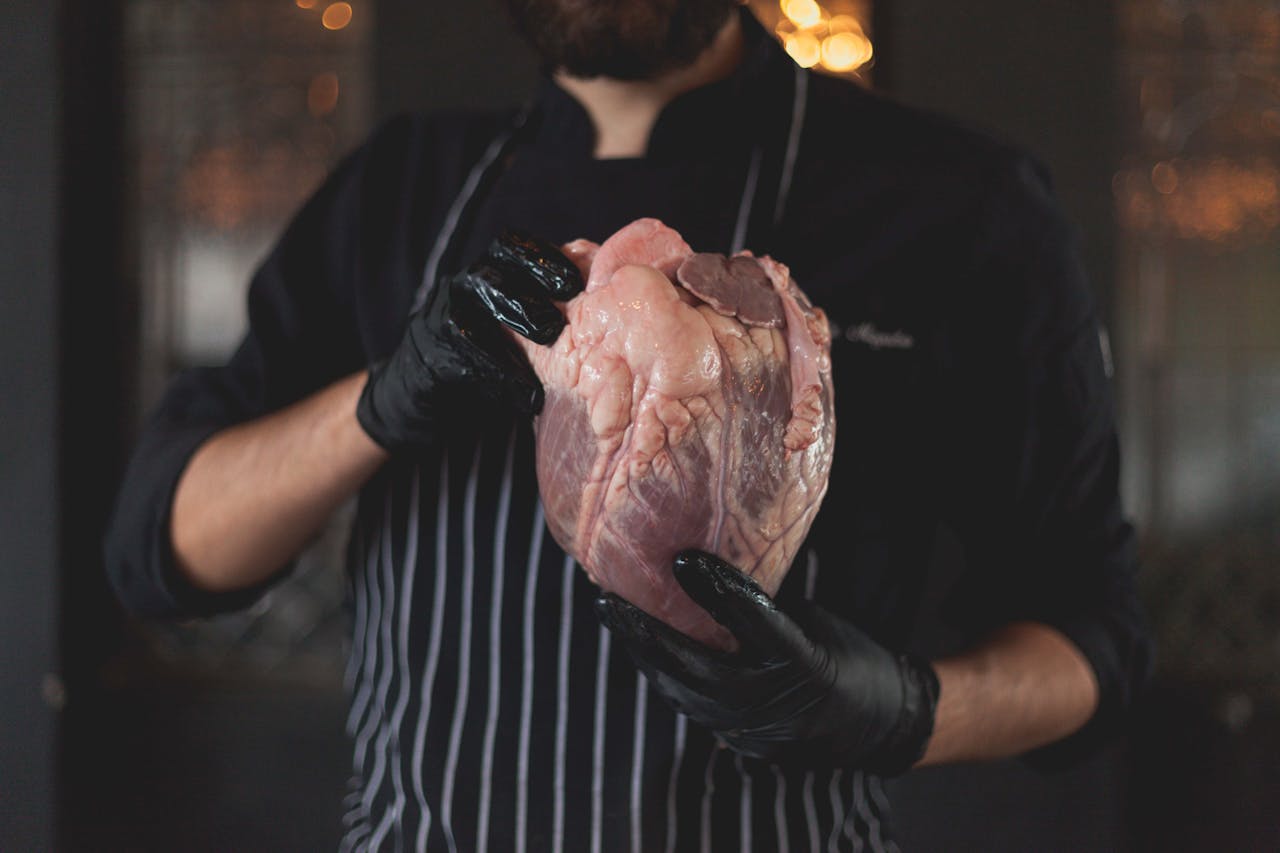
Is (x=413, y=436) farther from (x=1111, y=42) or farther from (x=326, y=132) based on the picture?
(x=1111, y=42)

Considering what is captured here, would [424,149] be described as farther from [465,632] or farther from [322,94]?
[322,94]

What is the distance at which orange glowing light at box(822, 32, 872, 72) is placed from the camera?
2570mm

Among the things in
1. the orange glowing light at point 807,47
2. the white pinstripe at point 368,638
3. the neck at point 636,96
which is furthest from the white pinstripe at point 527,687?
the orange glowing light at point 807,47

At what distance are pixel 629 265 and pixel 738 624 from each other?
0.27 m

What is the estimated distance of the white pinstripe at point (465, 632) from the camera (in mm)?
1023

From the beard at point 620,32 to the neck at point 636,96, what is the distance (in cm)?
9

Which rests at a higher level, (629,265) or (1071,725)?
(629,265)

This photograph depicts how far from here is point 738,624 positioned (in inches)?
28.5

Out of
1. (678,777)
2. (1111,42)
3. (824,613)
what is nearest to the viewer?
(824,613)

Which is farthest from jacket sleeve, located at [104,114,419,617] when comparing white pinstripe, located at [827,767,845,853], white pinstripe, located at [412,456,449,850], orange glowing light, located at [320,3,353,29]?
orange glowing light, located at [320,3,353,29]

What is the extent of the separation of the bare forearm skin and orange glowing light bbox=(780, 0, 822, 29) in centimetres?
197

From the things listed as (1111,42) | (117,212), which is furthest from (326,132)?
(1111,42)

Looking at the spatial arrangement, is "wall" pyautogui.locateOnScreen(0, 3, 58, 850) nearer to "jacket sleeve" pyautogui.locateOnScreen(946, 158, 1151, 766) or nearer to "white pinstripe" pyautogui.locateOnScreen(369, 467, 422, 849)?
"white pinstripe" pyautogui.locateOnScreen(369, 467, 422, 849)

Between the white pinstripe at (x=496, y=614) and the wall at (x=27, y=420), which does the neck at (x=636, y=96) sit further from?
the wall at (x=27, y=420)
